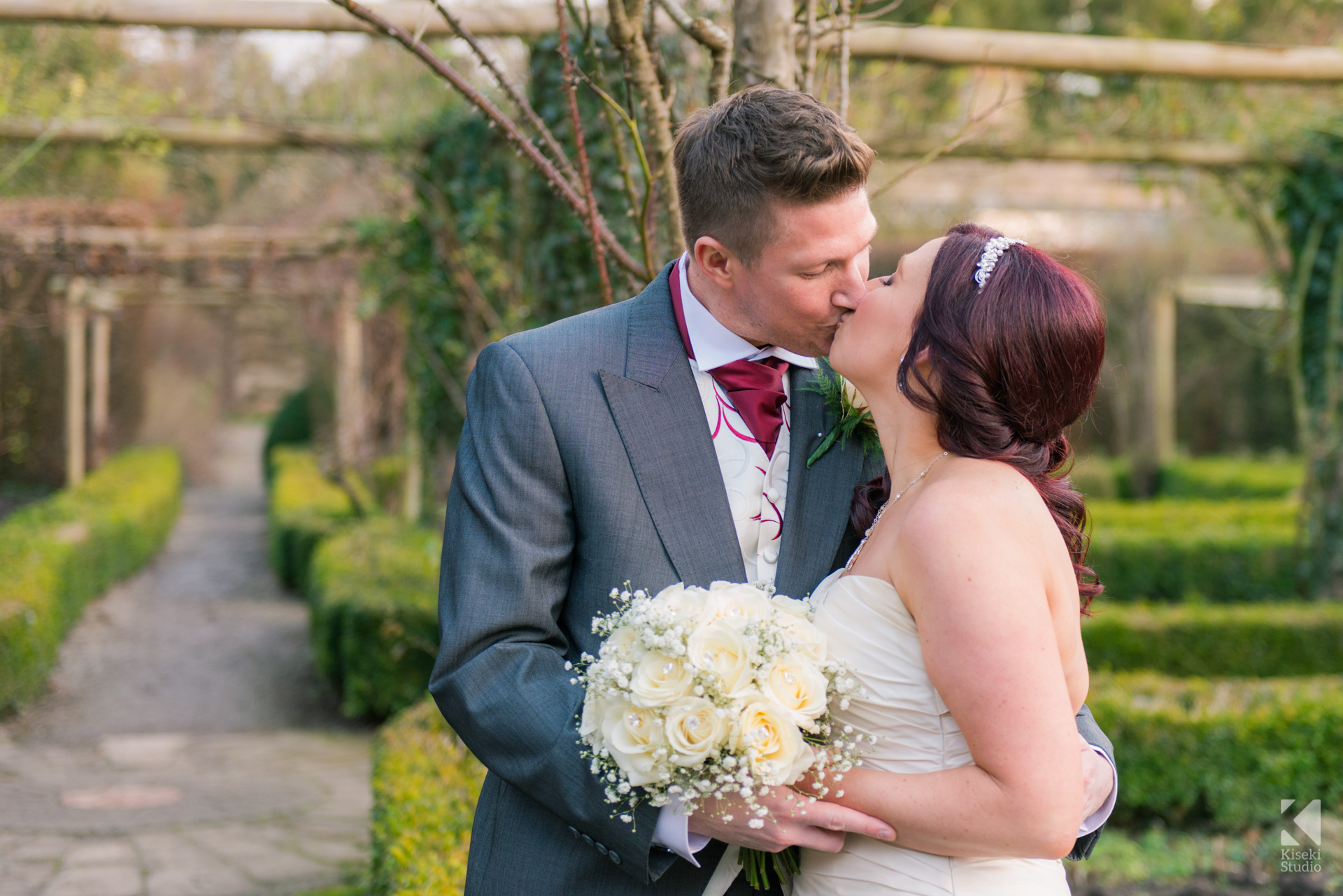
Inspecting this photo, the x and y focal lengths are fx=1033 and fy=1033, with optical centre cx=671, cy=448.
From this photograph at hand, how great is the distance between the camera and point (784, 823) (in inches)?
58.8

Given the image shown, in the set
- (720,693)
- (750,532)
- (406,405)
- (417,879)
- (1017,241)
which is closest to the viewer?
(720,693)

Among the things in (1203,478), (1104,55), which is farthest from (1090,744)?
(1203,478)

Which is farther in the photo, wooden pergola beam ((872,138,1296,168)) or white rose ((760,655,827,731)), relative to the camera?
wooden pergola beam ((872,138,1296,168))

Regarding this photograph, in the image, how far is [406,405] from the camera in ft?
36.9

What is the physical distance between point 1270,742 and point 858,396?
3860 mm

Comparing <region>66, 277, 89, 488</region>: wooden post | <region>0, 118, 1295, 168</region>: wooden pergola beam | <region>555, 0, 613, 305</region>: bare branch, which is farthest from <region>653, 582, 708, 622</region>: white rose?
<region>66, 277, 89, 488</region>: wooden post

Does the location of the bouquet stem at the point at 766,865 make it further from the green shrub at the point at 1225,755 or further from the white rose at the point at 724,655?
the green shrub at the point at 1225,755

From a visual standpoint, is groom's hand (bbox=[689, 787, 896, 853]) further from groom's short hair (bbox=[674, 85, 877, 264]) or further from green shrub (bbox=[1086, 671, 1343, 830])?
green shrub (bbox=[1086, 671, 1343, 830])

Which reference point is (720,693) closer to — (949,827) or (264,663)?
(949,827)

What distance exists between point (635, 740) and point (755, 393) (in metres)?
0.71

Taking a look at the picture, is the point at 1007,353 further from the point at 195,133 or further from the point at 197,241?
the point at 197,241

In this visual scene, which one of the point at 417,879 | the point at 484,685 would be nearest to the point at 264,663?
the point at 417,879

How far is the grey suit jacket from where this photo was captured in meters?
1.56

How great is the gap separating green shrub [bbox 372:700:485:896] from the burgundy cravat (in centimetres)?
131
